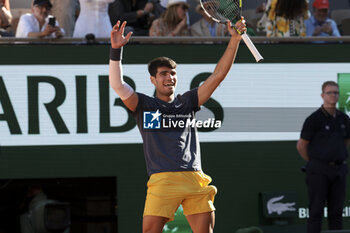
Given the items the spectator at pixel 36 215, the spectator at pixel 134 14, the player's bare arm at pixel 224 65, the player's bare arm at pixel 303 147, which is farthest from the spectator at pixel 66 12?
the player's bare arm at pixel 303 147

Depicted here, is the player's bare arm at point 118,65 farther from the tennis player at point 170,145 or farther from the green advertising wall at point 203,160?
the green advertising wall at point 203,160

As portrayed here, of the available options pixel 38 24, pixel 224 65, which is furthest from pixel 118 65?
pixel 38 24

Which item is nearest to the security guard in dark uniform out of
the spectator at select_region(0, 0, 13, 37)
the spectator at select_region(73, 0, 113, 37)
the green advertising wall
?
the green advertising wall

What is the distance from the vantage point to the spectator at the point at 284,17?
275 inches

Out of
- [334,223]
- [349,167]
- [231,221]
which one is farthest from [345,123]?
[231,221]

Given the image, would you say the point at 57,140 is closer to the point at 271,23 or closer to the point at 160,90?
the point at 160,90

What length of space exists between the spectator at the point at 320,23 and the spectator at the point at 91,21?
2.13m

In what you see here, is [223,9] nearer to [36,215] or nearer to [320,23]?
[320,23]

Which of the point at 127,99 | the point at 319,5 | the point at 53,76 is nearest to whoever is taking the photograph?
the point at 127,99

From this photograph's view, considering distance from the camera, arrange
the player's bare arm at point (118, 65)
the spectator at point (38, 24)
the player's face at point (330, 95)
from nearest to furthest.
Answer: the player's bare arm at point (118, 65) < the spectator at point (38, 24) < the player's face at point (330, 95)

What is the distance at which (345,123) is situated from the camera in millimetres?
6926

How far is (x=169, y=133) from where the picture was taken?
5.06 m

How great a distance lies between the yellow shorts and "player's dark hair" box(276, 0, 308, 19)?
2.66m

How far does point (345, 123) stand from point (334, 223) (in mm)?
1009
